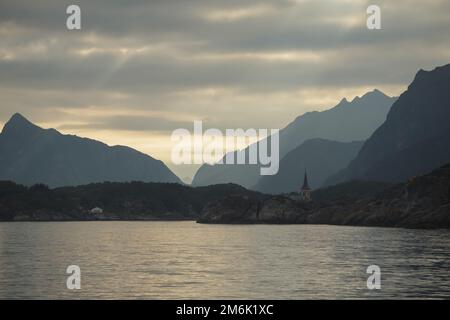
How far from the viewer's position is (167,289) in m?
87.2

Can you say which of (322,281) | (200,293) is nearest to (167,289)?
(200,293)

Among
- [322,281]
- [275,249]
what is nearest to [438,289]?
[322,281]

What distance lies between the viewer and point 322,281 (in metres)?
95.8

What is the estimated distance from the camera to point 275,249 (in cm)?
16050
